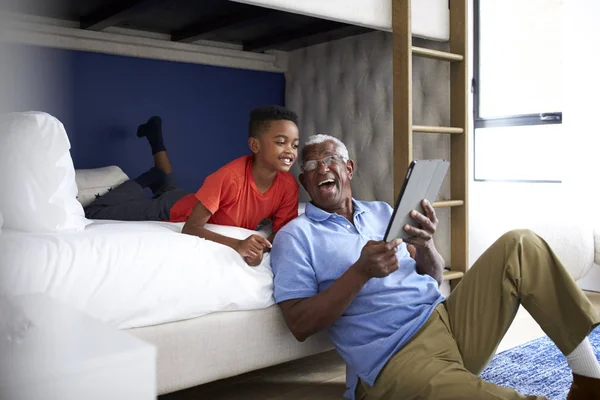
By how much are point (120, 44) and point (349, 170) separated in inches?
64.5

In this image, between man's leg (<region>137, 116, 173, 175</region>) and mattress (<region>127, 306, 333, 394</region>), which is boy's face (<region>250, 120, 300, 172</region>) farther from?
man's leg (<region>137, 116, 173, 175</region>)

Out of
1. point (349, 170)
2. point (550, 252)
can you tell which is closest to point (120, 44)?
point (349, 170)

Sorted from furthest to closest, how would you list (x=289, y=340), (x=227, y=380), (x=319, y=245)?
(x=227, y=380)
(x=289, y=340)
(x=319, y=245)

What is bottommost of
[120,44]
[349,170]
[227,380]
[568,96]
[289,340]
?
[227,380]

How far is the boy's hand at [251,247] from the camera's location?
1.70m

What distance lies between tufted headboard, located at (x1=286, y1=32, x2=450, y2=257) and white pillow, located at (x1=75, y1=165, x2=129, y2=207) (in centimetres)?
103

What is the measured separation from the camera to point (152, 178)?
279 cm

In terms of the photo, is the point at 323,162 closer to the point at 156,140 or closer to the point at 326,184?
the point at 326,184

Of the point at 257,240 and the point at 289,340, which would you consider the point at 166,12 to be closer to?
the point at 257,240

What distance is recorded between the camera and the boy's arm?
170 centimetres

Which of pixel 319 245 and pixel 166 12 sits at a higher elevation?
pixel 166 12

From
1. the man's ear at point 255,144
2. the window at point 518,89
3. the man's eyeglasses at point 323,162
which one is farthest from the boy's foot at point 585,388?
the window at point 518,89

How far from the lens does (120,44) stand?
9.53ft

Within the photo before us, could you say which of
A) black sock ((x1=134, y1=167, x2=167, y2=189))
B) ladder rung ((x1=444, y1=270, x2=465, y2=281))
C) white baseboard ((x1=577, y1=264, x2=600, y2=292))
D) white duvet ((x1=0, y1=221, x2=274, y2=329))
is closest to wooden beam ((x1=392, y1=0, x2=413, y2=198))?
ladder rung ((x1=444, y1=270, x2=465, y2=281))
